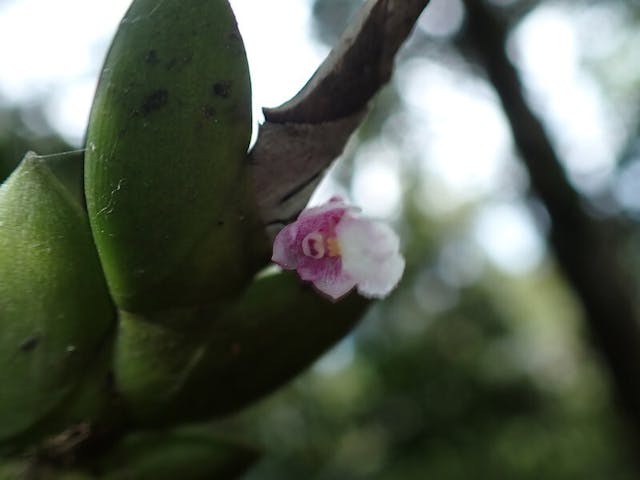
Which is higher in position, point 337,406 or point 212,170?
point 212,170

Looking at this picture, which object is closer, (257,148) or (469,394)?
(257,148)

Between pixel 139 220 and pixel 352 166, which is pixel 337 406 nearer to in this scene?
pixel 352 166

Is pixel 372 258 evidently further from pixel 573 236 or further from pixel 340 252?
pixel 573 236

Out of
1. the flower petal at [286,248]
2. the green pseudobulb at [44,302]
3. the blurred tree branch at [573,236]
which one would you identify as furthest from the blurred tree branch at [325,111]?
the blurred tree branch at [573,236]

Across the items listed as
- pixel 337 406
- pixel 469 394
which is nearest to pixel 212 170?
pixel 469 394

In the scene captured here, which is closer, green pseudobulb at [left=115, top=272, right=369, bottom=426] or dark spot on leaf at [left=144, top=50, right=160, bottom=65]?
dark spot on leaf at [left=144, top=50, right=160, bottom=65]

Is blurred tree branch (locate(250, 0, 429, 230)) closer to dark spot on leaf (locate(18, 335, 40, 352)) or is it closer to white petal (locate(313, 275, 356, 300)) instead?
white petal (locate(313, 275, 356, 300))

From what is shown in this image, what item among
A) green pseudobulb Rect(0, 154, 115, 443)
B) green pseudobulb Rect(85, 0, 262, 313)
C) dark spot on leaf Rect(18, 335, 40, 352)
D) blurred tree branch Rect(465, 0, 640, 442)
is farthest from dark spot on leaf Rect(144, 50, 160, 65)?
blurred tree branch Rect(465, 0, 640, 442)

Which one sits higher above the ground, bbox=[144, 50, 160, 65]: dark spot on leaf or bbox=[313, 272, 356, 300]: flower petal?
bbox=[144, 50, 160, 65]: dark spot on leaf
